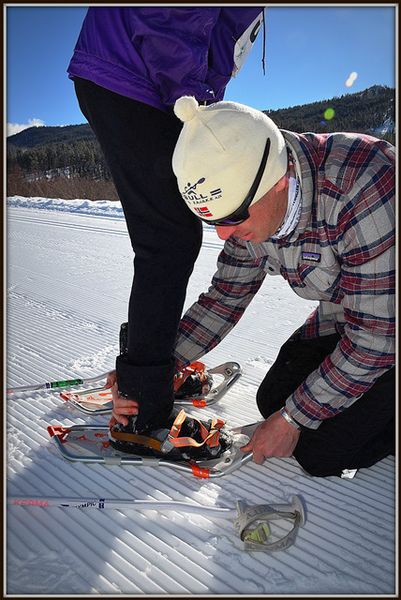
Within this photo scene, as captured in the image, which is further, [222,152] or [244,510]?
[244,510]

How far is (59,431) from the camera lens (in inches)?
69.3

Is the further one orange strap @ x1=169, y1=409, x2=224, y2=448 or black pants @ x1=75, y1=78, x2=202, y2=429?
orange strap @ x1=169, y1=409, x2=224, y2=448

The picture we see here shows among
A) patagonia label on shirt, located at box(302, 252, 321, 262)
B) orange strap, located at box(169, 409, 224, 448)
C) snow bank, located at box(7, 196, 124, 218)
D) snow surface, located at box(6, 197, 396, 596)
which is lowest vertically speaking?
snow surface, located at box(6, 197, 396, 596)

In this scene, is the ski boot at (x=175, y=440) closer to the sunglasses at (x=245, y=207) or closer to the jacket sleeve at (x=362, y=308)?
the jacket sleeve at (x=362, y=308)

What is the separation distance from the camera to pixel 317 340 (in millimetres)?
1902

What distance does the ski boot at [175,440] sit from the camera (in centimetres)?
160

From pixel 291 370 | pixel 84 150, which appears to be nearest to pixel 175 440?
pixel 291 370

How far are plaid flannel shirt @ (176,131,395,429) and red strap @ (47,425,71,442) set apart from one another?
82cm

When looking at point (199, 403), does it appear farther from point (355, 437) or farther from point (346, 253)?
point (346, 253)

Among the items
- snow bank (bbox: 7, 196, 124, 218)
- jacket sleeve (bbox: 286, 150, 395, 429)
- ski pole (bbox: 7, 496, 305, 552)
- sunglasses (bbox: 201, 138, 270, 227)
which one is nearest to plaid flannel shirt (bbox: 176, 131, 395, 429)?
jacket sleeve (bbox: 286, 150, 395, 429)

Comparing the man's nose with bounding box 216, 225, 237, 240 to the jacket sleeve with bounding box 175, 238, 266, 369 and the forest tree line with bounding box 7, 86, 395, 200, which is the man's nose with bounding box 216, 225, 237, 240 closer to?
the jacket sleeve with bounding box 175, 238, 266, 369

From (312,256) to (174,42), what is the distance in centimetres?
71

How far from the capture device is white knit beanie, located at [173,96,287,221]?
122 cm

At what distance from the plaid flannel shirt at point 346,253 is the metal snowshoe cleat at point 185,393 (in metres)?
0.58
